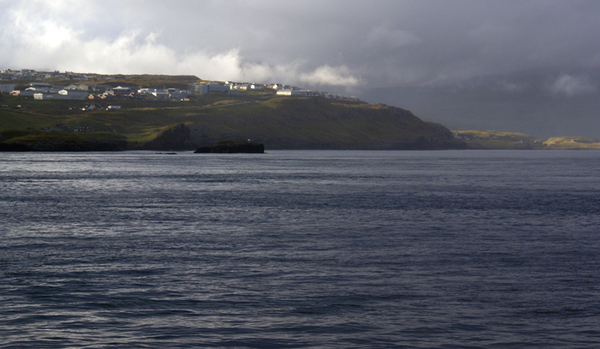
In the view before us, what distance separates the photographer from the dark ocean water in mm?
16578

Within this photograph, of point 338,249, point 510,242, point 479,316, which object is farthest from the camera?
point 510,242

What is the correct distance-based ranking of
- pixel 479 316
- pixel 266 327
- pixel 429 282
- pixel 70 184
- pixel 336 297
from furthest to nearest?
1. pixel 70 184
2. pixel 429 282
3. pixel 336 297
4. pixel 479 316
5. pixel 266 327

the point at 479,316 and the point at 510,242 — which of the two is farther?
the point at 510,242

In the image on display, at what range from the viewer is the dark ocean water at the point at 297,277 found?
16578mm

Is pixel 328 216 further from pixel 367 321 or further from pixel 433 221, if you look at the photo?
pixel 367 321

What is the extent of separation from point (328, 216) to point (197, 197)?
2055 centimetres

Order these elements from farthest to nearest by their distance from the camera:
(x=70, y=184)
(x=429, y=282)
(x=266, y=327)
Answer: (x=70, y=184)
(x=429, y=282)
(x=266, y=327)

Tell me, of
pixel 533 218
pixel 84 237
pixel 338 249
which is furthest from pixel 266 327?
pixel 533 218

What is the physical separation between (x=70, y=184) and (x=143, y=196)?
20.5m

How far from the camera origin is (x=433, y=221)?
43.0 metres

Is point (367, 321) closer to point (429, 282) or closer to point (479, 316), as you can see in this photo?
point (479, 316)

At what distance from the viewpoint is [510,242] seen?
3353cm

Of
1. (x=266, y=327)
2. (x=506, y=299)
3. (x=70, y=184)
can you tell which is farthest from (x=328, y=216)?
(x=70, y=184)

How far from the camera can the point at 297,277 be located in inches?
925
